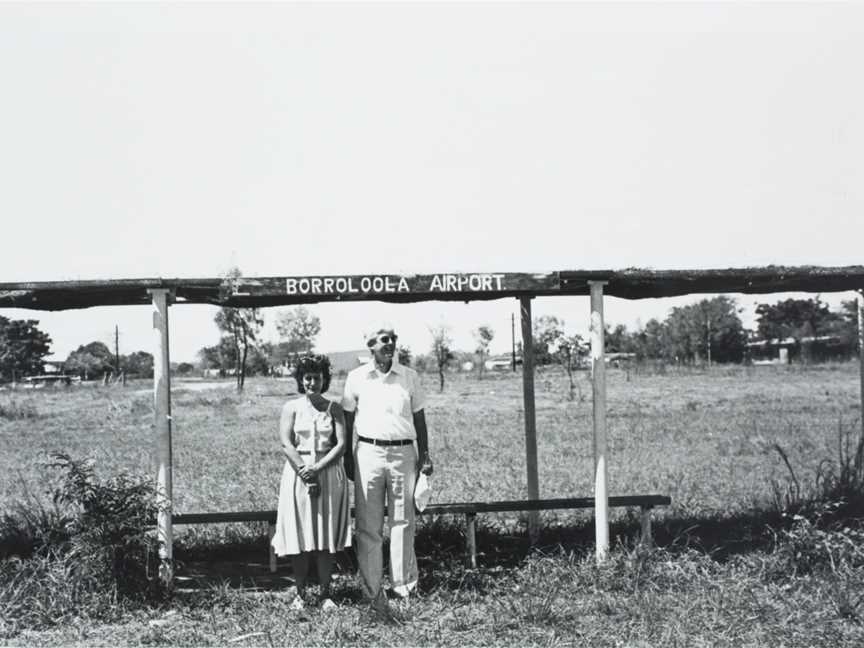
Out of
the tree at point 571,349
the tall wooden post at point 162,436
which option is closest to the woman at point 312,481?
the tall wooden post at point 162,436

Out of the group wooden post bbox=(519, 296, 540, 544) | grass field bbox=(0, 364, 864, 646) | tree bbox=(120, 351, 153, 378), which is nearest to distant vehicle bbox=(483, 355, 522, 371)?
tree bbox=(120, 351, 153, 378)

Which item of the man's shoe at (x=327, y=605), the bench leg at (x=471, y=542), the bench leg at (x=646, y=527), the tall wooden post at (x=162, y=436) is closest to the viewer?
the man's shoe at (x=327, y=605)

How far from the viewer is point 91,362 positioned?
69.5 metres

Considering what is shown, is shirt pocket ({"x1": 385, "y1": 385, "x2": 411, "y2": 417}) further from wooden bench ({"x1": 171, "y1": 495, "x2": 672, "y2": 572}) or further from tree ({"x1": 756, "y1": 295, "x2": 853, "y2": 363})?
tree ({"x1": 756, "y1": 295, "x2": 853, "y2": 363})

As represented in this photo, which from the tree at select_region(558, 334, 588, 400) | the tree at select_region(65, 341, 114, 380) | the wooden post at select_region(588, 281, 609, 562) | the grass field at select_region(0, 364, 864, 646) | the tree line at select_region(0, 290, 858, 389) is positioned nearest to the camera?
the grass field at select_region(0, 364, 864, 646)

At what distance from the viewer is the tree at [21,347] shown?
59.9 metres

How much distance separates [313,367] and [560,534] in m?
3.49

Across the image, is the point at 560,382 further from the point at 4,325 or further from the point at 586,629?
the point at 4,325

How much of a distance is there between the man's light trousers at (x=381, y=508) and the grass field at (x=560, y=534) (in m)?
0.35

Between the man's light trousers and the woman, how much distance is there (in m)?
0.15

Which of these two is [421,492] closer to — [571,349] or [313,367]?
[313,367]

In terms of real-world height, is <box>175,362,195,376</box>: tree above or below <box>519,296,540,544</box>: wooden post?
below

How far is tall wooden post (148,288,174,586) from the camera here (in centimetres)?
650

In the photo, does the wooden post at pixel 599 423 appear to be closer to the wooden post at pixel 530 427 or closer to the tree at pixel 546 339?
the wooden post at pixel 530 427
